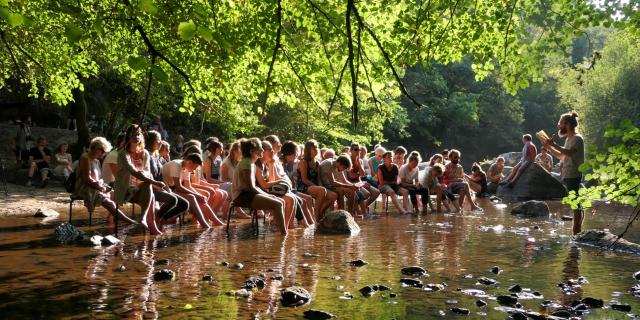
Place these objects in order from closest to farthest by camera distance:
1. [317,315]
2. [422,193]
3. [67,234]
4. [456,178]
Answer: [317,315], [67,234], [422,193], [456,178]

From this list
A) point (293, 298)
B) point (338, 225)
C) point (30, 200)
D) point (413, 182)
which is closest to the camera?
point (293, 298)

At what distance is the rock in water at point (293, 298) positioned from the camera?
225 inches

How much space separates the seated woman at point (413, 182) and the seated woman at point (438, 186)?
271mm

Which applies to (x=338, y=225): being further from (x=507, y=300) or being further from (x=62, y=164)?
(x=62, y=164)

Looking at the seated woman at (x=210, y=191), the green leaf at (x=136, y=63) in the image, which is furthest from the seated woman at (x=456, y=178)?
the green leaf at (x=136, y=63)

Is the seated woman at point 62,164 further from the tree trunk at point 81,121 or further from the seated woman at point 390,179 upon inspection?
the seated woman at point 390,179

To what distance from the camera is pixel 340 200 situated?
46.5 feet

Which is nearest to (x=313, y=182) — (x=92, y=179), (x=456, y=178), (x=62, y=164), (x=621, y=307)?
(x=92, y=179)

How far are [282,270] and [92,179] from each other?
15.3 feet

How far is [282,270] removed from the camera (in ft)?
24.1

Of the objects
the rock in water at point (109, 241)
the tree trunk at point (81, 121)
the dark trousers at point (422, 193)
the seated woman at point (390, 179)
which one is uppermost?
the tree trunk at point (81, 121)

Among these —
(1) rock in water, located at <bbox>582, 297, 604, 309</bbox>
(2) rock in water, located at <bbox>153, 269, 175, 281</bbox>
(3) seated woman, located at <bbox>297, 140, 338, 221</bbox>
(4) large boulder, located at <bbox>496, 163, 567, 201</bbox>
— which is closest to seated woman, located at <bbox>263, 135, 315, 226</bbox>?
(3) seated woman, located at <bbox>297, 140, 338, 221</bbox>

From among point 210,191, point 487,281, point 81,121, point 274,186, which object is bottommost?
point 487,281

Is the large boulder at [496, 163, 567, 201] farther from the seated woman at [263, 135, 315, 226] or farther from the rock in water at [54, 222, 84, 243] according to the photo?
the rock in water at [54, 222, 84, 243]
